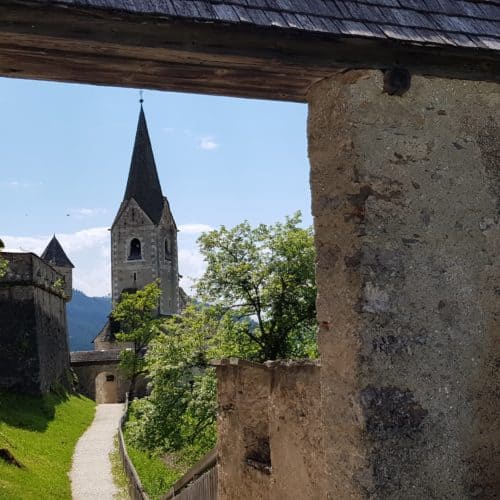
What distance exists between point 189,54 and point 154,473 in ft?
50.3

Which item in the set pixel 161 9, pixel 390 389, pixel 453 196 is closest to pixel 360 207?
A: pixel 453 196

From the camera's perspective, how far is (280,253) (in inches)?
788

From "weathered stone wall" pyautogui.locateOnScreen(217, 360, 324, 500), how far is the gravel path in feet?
32.2

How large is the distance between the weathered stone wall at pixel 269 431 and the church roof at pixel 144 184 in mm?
51022

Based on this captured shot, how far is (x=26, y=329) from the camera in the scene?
25344 millimetres

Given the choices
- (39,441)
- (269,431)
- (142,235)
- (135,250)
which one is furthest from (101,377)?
(269,431)

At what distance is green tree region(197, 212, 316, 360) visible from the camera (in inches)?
748

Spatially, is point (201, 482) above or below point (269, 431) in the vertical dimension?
below

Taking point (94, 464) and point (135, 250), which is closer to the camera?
point (94, 464)

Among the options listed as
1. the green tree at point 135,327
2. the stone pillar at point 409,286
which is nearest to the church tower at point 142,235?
the green tree at point 135,327

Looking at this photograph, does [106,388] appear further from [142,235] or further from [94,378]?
[142,235]

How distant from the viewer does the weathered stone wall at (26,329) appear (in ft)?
78.1

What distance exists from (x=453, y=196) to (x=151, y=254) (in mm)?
53054

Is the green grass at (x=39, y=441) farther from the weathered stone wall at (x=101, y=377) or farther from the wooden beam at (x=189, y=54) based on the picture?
the wooden beam at (x=189, y=54)
